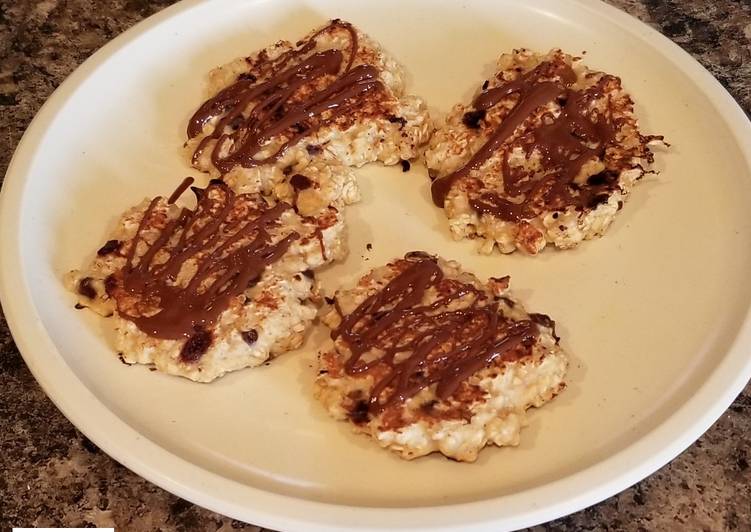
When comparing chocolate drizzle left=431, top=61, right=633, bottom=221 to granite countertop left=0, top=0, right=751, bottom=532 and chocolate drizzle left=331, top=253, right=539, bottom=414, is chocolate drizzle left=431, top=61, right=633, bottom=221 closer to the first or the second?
chocolate drizzle left=331, top=253, right=539, bottom=414

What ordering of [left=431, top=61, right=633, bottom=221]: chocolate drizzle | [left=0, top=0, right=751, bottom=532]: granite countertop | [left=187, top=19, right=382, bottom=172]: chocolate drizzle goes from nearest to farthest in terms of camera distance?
[left=0, top=0, right=751, bottom=532]: granite countertop
[left=431, top=61, right=633, bottom=221]: chocolate drizzle
[left=187, top=19, right=382, bottom=172]: chocolate drizzle

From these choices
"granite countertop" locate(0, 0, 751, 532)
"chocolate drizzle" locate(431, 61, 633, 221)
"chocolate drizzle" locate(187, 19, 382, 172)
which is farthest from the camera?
"chocolate drizzle" locate(187, 19, 382, 172)

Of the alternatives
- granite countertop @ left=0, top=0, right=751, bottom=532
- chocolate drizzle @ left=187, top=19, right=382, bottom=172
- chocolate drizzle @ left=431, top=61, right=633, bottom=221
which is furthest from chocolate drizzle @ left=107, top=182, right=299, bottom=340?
chocolate drizzle @ left=431, top=61, right=633, bottom=221

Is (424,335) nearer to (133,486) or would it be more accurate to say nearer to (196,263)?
(196,263)

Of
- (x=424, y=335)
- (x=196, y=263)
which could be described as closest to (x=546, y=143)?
(x=424, y=335)

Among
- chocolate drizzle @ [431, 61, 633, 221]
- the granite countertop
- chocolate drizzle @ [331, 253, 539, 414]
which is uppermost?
chocolate drizzle @ [431, 61, 633, 221]
